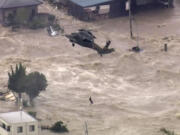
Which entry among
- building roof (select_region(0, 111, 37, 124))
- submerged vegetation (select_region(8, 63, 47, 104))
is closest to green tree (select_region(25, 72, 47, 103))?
submerged vegetation (select_region(8, 63, 47, 104))

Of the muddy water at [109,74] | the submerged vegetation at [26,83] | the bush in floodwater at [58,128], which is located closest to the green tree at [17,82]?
the submerged vegetation at [26,83]

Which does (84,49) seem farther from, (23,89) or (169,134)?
(169,134)

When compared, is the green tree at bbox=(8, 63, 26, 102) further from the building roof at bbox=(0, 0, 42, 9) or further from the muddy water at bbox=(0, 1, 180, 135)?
the building roof at bbox=(0, 0, 42, 9)

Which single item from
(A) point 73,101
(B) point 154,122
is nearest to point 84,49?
(A) point 73,101

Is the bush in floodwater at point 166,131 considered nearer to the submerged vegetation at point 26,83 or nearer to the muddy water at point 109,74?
the muddy water at point 109,74

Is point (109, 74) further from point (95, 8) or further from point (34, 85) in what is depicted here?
point (95, 8)

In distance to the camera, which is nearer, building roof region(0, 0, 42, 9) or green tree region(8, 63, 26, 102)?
green tree region(8, 63, 26, 102)

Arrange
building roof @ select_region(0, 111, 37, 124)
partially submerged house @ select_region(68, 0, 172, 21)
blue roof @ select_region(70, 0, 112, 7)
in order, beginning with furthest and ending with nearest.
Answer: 1. partially submerged house @ select_region(68, 0, 172, 21)
2. blue roof @ select_region(70, 0, 112, 7)
3. building roof @ select_region(0, 111, 37, 124)
